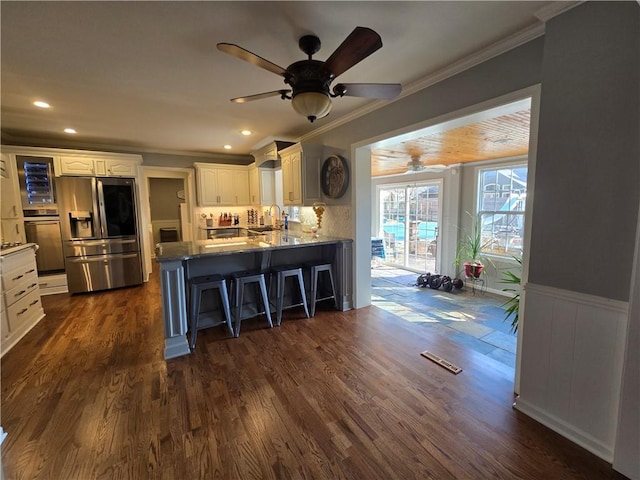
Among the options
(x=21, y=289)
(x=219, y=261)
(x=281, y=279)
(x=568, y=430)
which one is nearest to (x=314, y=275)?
(x=281, y=279)

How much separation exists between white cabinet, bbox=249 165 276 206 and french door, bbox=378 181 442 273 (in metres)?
3.33

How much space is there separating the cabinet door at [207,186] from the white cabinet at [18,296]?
267cm

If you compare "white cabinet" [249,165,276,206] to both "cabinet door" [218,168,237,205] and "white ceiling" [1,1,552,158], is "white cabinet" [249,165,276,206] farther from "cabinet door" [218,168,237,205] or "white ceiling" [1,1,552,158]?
"white ceiling" [1,1,552,158]

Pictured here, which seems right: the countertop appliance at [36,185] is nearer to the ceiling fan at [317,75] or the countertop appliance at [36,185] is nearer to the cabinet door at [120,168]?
the cabinet door at [120,168]

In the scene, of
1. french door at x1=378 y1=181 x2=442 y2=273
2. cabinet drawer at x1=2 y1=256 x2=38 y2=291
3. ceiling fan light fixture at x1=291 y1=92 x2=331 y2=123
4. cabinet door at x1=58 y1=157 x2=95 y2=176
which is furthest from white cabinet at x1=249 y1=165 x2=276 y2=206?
ceiling fan light fixture at x1=291 y1=92 x2=331 y2=123

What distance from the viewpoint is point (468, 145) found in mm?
4066

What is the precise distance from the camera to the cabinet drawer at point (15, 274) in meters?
2.77

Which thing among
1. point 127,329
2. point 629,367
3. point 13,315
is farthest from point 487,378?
point 13,315

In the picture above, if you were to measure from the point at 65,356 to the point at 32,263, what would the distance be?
156 centimetres

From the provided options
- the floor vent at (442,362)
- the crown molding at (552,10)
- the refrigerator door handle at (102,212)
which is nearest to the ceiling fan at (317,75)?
the crown molding at (552,10)

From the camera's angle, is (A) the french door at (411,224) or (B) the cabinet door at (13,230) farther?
(A) the french door at (411,224)

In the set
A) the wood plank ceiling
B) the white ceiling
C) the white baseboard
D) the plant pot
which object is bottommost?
the white baseboard

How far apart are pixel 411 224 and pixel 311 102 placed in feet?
18.8

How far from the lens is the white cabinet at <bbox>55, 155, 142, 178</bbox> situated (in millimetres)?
4324
